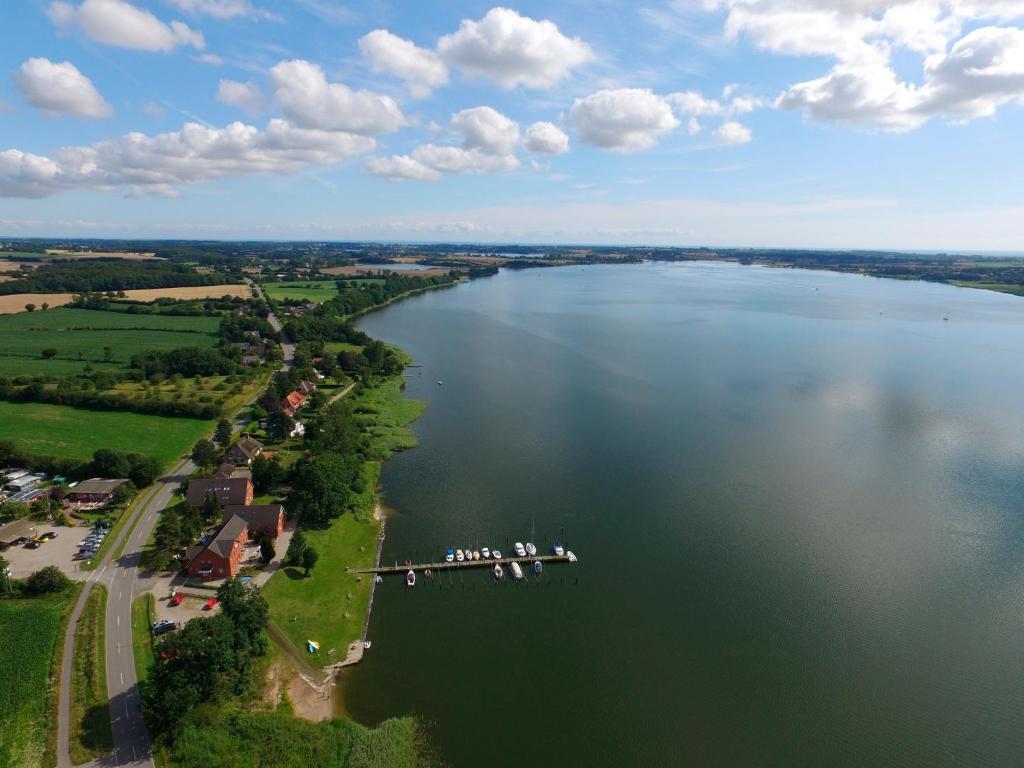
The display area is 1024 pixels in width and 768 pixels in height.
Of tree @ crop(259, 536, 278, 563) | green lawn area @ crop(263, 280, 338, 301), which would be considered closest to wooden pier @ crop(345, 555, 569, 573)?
tree @ crop(259, 536, 278, 563)

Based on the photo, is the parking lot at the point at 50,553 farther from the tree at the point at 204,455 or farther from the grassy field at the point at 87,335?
the grassy field at the point at 87,335

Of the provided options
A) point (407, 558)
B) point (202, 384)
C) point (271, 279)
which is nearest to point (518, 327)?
point (202, 384)

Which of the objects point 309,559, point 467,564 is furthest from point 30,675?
point 467,564

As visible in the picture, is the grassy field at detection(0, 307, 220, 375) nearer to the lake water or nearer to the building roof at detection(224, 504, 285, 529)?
the lake water

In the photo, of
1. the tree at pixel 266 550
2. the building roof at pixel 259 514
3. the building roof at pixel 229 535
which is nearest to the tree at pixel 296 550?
the tree at pixel 266 550

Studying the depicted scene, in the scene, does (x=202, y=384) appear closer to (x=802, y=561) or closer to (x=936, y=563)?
(x=802, y=561)
